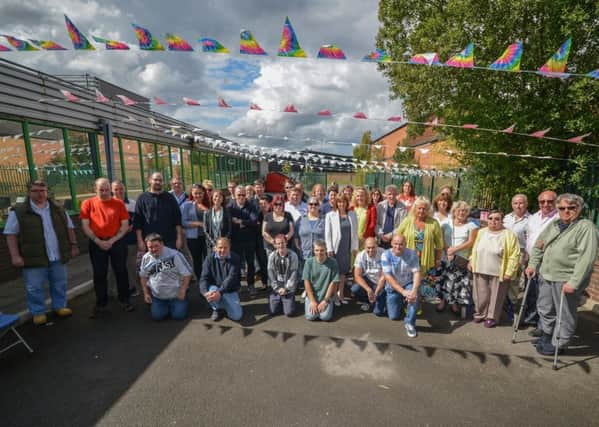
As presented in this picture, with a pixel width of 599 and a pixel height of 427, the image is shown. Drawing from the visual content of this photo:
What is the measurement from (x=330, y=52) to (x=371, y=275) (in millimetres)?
3552

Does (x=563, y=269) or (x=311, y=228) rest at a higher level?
(x=311, y=228)

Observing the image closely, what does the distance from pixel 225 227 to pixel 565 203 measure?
14.3 feet

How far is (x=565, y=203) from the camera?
3.09 m

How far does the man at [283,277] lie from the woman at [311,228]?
1.77 ft

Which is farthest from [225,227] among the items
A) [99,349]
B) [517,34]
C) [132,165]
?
[517,34]

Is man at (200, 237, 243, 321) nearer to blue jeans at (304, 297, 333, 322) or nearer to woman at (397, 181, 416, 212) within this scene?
blue jeans at (304, 297, 333, 322)

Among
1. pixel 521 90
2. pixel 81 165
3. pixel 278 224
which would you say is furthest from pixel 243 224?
→ pixel 521 90

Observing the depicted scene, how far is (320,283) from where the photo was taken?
411cm

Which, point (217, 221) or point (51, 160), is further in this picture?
point (51, 160)

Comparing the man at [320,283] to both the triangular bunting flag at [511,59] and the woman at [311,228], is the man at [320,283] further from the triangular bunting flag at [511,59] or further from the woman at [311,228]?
the triangular bunting flag at [511,59]

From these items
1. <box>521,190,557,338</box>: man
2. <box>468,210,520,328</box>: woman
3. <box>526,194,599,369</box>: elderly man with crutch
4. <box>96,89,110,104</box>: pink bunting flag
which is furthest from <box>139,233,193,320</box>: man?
<box>96,89,110,104</box>: pink bunting flag

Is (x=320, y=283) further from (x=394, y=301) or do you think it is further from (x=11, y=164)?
(x=11, y=164)

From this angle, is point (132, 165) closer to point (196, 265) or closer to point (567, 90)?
point (196, 265)

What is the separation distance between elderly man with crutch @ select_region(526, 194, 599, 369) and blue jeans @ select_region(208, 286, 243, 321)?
144 inches
